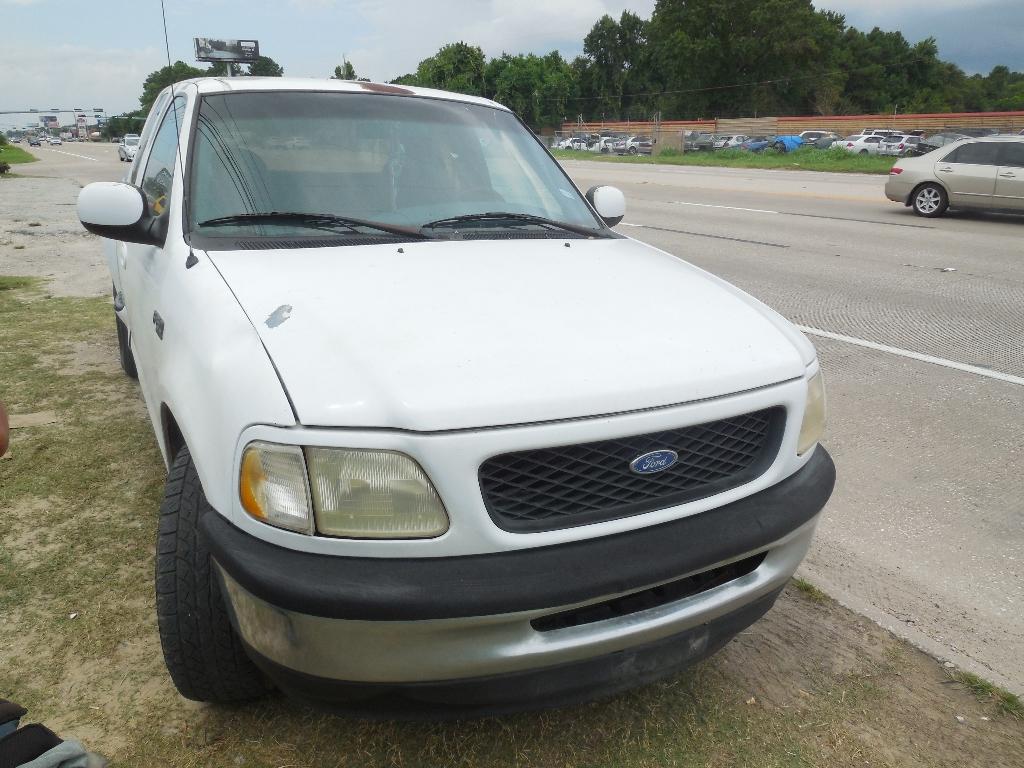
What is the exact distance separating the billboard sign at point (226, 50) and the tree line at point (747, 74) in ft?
231

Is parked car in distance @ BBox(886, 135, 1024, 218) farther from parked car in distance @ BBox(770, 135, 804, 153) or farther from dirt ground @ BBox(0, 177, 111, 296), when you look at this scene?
parked car in distance @ BBox(770, 135, 804, 153)

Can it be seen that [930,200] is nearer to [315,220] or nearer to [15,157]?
[315,220]

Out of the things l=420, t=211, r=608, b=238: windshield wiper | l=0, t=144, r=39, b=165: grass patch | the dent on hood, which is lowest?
l=0, t=144, r=39, b=165: grass patch

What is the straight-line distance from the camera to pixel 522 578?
1.72 meters

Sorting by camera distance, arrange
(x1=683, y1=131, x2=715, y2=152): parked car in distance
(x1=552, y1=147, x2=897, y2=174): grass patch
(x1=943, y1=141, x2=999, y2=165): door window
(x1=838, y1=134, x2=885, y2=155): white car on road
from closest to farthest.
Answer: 1. (x1=943, y1=141, x2=999, y2=165): door window
2. (x1=552, y1=147, x2=897, y2=174): grass patch
3. (x1=838, y1=134, x2=885, y2=155): white car on road
4. (x1=683, y1=131, x2=715, y2=152): parked car in distance

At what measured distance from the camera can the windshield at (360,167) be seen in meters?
2.82

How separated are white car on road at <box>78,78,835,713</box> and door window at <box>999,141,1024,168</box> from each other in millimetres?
13222

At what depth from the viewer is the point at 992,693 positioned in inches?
97.3

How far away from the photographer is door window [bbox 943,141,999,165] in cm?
1346

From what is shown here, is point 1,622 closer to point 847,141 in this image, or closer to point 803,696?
point 803,696

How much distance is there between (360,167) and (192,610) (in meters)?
1.71

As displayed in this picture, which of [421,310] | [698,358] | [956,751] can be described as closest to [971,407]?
[956,751]

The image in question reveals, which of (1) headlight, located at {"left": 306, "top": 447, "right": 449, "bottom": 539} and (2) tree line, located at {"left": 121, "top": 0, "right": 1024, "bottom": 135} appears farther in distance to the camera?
(2) tree line, located at {"left": 121, "top": 0, "right": 1024, "bottom": 135}

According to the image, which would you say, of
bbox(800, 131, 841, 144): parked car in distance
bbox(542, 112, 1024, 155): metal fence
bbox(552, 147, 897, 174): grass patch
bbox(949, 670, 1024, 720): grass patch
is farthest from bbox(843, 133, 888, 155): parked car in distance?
bbox(949, 670, 1024, 720): grass patch
